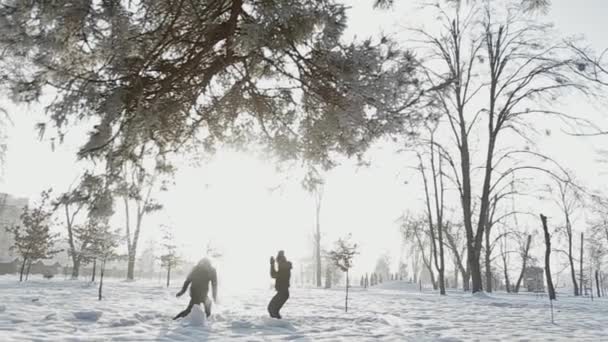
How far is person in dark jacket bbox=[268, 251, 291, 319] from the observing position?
853 centimetres

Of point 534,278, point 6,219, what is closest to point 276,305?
point 534,278

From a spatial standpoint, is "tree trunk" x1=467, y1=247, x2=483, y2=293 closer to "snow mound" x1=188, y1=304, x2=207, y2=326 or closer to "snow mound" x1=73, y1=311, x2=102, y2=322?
"snow mound" x1=188, y1=304, x2=207, y2=326

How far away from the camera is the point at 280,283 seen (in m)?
8.75

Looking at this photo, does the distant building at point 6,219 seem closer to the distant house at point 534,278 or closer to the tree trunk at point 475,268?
the tree trunk at point 475,268

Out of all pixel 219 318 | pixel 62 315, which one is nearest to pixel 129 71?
pixel 62 315

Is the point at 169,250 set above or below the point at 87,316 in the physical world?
above

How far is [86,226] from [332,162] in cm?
2745

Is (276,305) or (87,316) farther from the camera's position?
(276,305)

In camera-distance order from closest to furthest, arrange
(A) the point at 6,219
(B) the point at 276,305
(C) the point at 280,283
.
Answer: (B) the point at 276,305 → (C) the point at 280,283 → (A) the point at 6,219

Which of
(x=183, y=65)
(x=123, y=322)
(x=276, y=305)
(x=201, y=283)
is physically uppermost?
(x=183, y=65)

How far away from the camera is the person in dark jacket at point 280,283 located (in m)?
8.53

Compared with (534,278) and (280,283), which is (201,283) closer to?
(280,283)

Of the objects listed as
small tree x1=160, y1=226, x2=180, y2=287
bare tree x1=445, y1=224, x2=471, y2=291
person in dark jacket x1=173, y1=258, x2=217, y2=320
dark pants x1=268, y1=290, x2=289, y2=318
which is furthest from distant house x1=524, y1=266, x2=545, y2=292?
person in dark jacket x1=173, y1=258, x2=217, y2=320

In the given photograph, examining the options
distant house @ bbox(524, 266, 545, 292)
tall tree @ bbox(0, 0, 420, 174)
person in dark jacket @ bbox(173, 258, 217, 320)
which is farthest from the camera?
distant house @ bbox(524, 266, 545, 292)
